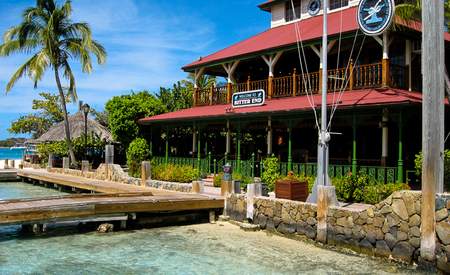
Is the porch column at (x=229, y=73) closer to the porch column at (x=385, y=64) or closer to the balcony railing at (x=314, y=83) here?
the balcony railing at (x=314, y=83)

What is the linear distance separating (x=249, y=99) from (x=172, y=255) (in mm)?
9898

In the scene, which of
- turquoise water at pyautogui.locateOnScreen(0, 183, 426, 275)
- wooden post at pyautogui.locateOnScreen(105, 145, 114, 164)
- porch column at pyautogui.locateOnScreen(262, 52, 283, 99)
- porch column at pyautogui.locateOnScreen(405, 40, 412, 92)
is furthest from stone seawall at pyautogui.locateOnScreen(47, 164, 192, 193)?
porch column at pyautogui.locateOnScreen(405, 40, 412, 92)

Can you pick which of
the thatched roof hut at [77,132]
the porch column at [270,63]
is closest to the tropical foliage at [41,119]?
the thatched roof hut at [77,132]

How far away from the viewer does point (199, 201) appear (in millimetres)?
14898

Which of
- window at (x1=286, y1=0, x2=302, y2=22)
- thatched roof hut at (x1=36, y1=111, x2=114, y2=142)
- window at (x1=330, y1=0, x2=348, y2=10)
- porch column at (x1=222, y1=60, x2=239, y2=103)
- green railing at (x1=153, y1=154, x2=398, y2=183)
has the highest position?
window at (x1=286, y1=0, x2=302, y2=22)

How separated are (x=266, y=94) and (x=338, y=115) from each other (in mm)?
5517

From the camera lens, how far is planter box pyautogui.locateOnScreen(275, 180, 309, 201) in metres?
13.8

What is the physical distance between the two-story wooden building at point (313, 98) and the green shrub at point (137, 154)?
1.07m

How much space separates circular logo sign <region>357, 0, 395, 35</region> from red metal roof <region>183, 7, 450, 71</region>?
3.08 meters

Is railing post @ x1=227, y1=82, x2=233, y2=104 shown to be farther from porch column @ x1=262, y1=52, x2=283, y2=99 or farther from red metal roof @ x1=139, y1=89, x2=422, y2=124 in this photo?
porch column @ x1=262, y1=52, x2=283, y2=99

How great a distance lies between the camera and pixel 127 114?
86.8 feet

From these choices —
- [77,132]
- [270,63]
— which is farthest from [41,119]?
[270,63]

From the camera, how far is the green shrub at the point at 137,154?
2370cm

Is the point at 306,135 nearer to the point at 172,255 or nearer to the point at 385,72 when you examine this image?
the point at 385,72
